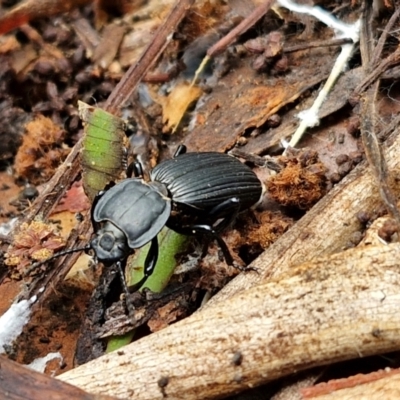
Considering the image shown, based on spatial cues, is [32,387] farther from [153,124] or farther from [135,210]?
[153,124]

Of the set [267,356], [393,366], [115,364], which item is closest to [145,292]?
[115,364]

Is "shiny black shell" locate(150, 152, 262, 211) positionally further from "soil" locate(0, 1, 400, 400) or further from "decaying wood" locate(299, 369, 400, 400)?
"decaying wood" locate(299, 369, 400, 400)

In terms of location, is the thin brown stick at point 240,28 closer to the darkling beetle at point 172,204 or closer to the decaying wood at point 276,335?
the darkling beetle at point 172,204

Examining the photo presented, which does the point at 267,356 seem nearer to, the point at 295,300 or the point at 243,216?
the point at 295,300

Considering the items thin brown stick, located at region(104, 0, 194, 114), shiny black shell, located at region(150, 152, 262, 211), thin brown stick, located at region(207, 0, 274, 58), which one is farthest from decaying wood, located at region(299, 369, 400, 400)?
thin brown stick, located at region(207, 0, 274, 58)

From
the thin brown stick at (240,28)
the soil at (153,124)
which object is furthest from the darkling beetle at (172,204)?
the thin brown stick at (240,28)
